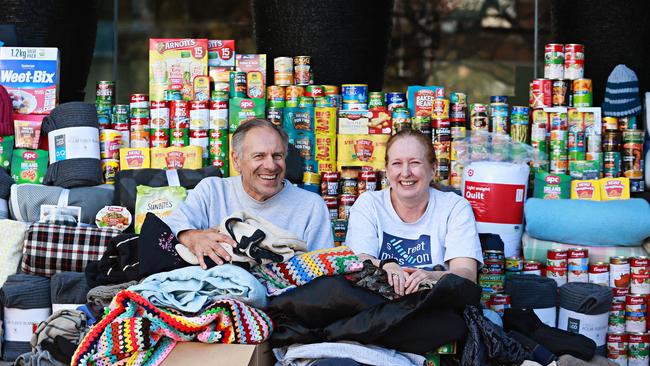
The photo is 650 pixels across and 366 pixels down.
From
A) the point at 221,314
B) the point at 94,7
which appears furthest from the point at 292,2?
the point at 221,314

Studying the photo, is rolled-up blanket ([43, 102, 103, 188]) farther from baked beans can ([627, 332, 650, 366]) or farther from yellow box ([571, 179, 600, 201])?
baked beans can ([627, 332, 650, 366])

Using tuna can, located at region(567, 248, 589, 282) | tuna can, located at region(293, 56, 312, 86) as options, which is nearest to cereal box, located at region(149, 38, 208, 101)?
tuna can, located at region(293, 56, 312, 86)

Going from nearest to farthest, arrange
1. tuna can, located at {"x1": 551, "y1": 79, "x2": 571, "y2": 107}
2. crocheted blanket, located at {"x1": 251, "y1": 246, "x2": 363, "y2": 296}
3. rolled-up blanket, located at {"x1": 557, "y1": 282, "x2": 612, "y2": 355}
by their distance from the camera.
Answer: crocheted blanket, located at {"x1": 251, "y1": 246, "x2": 363, "y2": 296}, rolled-up blanket, located at {"x1": 557, "y1": 282, "x2": 612, "y2": 355}, tuna can, located at {"x1": 551, "y1": 79, "x2": 571, "y2": 107}

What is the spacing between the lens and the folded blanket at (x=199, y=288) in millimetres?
3084

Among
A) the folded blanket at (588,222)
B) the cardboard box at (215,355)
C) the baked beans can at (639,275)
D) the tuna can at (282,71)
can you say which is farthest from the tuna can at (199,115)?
the baked beans can at (639,275)

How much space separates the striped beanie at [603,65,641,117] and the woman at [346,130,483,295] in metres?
1.65

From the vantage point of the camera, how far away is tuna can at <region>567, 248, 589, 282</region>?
15.0 ft

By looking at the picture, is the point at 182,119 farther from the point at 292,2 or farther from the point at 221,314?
the point at 221,314

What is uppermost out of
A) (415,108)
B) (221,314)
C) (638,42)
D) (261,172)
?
(638,42)

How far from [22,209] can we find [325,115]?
60.6 inches

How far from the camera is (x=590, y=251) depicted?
4.73 metres

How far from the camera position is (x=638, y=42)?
5461 mm

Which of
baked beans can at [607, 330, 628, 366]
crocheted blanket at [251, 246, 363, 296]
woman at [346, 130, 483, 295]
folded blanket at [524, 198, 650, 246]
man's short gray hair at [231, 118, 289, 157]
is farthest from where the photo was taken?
folded blanket at [524, 198, 650, 246]

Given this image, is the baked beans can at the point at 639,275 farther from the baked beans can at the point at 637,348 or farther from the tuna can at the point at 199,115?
the tuna can at the point at 199,115
